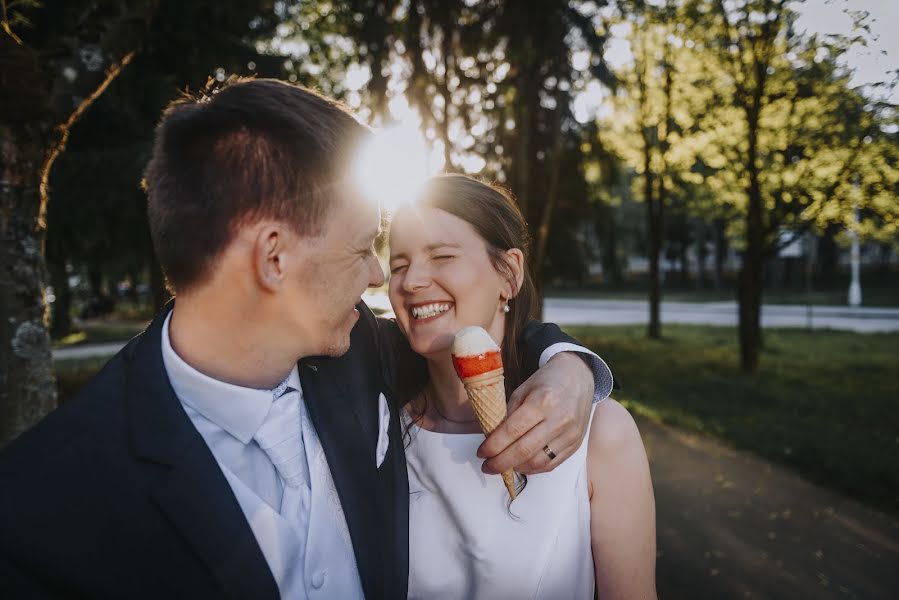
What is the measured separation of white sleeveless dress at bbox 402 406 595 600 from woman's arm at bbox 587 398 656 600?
0.15 ft

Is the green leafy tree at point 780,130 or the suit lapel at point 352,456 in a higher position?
the green leafy tree at point 780,130

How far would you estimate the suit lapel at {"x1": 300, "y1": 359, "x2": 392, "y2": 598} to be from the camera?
6.61ft

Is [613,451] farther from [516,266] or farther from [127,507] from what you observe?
[127,507]

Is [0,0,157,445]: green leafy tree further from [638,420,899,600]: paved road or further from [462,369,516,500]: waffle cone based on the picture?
[638,420,899,600]: paved road

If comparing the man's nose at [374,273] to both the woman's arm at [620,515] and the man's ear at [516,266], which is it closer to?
the man's ear at [516,266]

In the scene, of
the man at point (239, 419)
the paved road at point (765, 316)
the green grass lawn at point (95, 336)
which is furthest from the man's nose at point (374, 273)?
the paved road at point (765, 316)

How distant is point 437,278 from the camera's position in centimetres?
255

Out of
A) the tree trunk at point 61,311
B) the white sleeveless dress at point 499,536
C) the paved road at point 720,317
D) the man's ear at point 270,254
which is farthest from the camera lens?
the tree trunk at point 61,311

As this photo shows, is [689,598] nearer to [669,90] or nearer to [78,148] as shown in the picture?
[78,148]

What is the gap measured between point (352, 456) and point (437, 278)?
85 centimetres

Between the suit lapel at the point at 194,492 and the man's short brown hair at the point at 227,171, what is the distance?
44 cm

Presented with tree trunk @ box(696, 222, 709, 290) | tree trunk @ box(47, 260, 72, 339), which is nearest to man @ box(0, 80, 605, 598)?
tree trunk @ box(47, 260, 72, 339)

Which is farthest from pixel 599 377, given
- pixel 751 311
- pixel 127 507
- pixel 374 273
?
pixel 751 311

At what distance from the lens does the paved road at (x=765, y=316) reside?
23.5 metres
